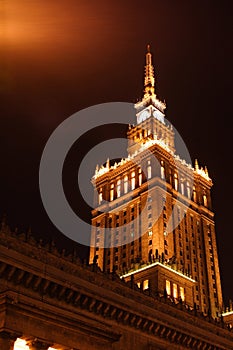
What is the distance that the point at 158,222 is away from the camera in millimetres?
104250

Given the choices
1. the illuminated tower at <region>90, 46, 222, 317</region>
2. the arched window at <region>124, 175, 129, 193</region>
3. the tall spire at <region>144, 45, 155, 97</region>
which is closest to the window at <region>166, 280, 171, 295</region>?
the illuminated tower at <region>90, 46, 222, 317</region>

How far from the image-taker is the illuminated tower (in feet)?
325

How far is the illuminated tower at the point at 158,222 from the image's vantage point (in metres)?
99.1

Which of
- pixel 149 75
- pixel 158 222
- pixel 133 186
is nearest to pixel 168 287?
pixel 158 222

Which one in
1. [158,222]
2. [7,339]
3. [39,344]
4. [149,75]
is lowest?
[7,339]

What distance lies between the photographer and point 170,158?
12094cm

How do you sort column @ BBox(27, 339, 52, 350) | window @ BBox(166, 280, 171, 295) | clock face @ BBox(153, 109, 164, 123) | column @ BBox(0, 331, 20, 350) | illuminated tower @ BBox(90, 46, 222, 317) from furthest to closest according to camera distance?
1. clock face @ BBox(153, 109, 164, 123)
2. illuminated tower @ BBox(90, 46, 222, 317)
3. window @ BBox(166, 280, 171, 295)
4. column @ BBox(27, 339, 52, 350)
5. column @ BBox(0, 331, 20, 350)

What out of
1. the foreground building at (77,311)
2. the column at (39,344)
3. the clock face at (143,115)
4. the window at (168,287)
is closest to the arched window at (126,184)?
the clock face at (143,115)

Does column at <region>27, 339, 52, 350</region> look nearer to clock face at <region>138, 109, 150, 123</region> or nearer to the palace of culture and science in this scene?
the palace of culture and science

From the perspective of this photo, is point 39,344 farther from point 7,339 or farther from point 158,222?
point 158,222

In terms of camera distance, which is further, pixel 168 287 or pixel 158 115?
pixel 158 115

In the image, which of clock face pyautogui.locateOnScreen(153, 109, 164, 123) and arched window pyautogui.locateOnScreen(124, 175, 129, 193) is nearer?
arched window pyautogui.locateOnScreen(124, 175, 129, 193)

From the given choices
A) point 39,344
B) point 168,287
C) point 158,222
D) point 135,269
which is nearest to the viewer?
point 39,344

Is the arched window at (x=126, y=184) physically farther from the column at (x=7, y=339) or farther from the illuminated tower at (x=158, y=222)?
the column at (x=7, y=339)
